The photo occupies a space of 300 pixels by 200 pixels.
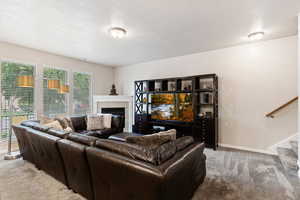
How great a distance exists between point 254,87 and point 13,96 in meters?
6.26

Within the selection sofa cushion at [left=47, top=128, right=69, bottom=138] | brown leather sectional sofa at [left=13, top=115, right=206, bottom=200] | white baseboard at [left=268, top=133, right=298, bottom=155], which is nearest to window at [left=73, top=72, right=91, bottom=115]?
brown leather sectional sofa at [left=13, top=115, right=206, bottom=200]

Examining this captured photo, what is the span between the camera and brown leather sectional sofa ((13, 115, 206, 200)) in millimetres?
1198

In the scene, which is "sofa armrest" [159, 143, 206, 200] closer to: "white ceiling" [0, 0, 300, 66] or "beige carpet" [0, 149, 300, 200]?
"beige carpet" [0, 149, 300, 200]

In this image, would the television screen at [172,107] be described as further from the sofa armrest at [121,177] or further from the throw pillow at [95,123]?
the sofa armrest at [121,177]

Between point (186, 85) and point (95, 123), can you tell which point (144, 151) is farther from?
point (186, 85)

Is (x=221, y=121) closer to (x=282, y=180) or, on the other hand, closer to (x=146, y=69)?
(x=282, y=180)

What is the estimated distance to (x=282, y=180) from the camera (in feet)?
7.63

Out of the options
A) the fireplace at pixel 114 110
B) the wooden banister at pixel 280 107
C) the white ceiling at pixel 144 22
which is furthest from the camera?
the fireplace at pixel 114 110

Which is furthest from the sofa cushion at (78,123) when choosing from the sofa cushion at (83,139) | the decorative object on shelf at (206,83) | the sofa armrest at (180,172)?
the decorative object on shelf at (206,83)

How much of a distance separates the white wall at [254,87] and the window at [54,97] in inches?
173

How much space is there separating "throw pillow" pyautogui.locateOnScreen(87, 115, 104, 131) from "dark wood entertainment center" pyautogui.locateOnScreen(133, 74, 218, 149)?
1.38m

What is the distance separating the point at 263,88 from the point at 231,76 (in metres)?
0.78

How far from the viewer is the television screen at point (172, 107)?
4312 millimetres

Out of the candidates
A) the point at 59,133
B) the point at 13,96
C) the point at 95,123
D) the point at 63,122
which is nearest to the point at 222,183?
the point at 59,133
